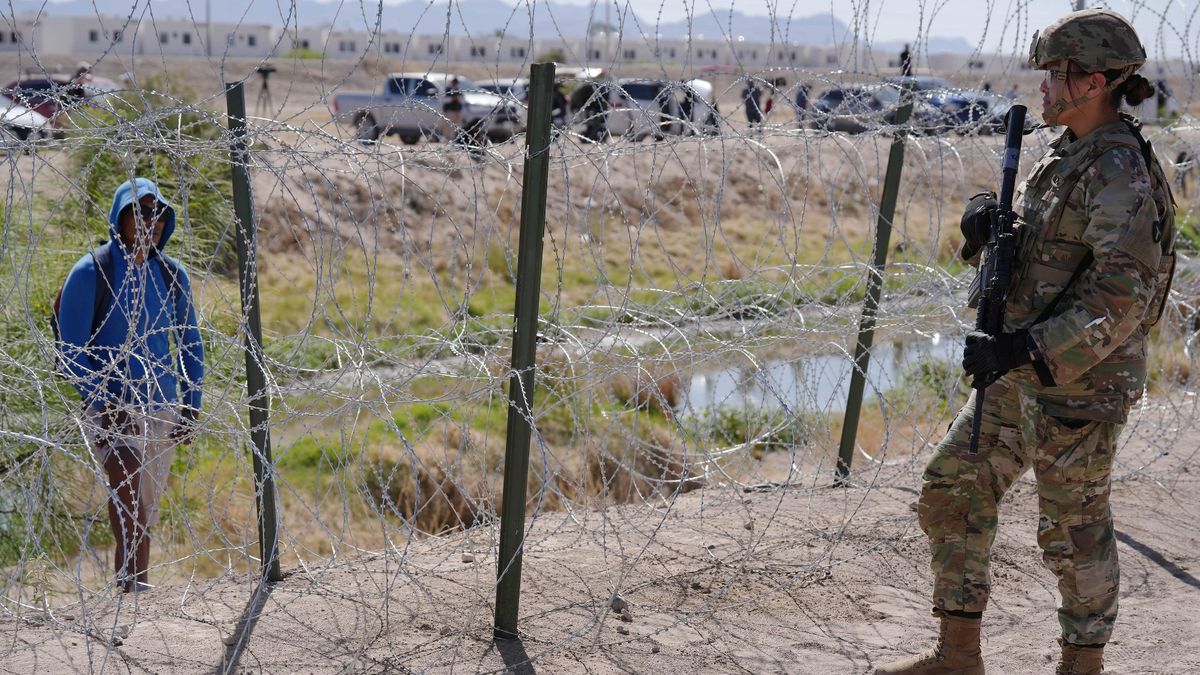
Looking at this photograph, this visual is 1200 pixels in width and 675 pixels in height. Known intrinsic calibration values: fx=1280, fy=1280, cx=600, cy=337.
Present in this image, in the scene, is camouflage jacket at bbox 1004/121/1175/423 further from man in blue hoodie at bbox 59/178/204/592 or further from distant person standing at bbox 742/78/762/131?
man in blue hoodie at bbox 59/178/204/592

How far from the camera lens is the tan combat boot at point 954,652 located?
10.4 feet

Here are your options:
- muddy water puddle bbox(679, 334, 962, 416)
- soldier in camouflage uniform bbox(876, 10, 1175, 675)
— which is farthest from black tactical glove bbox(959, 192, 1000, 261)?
muddy water puddle bbox(679, 334, 962, 416)

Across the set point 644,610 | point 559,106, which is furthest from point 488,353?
point 559,106

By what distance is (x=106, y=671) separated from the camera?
128 inches

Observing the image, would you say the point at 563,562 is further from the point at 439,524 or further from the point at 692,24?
the point at 439,524

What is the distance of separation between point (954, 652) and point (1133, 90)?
1.42 meters

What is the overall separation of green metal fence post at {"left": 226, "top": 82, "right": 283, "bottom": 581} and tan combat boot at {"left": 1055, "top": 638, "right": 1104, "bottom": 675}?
1977mm

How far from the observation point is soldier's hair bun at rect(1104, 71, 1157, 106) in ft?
9.77

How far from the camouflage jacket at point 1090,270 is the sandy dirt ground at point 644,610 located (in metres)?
0.93

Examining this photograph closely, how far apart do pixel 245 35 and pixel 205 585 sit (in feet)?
244

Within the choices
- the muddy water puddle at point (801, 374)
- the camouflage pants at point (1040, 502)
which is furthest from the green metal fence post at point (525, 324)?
the camouflage pants at point (1040, 502)

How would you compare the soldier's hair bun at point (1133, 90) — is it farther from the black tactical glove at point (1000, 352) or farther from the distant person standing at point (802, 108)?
the distant person standing at point (802, 108)

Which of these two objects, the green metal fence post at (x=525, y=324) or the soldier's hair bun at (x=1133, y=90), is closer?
the soldier's hair bun at (x=1133, y=90)

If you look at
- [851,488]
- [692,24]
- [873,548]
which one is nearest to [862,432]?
[851,488]
